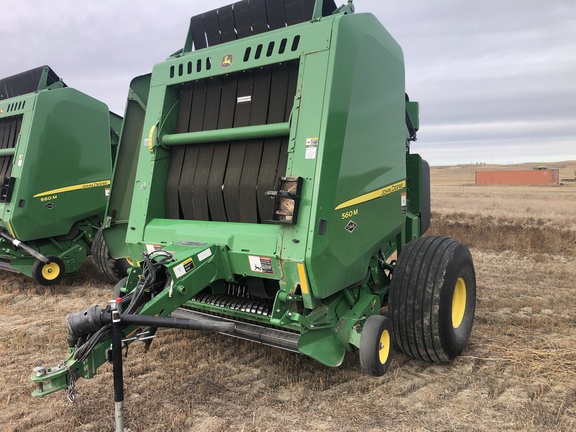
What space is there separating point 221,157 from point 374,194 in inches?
48.5

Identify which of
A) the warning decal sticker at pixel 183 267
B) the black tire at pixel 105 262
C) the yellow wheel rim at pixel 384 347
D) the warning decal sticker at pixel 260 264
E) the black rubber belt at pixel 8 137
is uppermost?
the black rubber belt at pixel 8 137

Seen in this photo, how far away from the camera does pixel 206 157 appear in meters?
3.72

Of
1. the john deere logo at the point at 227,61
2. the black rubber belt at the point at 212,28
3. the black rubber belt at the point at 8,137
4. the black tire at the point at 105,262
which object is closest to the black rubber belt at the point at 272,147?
the john deere logo at the point at 227,61

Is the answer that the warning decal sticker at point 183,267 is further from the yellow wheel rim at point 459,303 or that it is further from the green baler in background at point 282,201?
the yellow wheel rim at point 459,303

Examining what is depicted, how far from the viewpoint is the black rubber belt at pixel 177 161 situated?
12.6 ft

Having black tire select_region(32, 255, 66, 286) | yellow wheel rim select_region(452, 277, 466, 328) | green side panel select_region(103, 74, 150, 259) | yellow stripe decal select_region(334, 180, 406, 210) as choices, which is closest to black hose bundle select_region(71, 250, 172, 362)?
yellow stripe decal select_region(334, 180, 406, 210)

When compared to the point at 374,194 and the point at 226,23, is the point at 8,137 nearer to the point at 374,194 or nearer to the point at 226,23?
the point at 226,23

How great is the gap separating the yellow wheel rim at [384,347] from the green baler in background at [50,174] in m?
4.45

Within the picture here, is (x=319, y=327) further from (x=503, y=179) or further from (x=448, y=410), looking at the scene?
(x=503, y=179)

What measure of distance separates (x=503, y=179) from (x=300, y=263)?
47436 millimetres

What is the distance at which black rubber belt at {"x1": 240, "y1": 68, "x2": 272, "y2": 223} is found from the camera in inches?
134

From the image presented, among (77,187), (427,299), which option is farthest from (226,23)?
(77,187)

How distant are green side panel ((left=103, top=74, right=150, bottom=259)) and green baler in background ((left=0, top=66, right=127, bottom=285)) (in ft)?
7.48

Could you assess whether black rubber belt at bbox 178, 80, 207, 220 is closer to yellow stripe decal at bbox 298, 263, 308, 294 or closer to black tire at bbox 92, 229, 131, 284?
yellow stripe decal at bbox 298, 263, 308, 294
